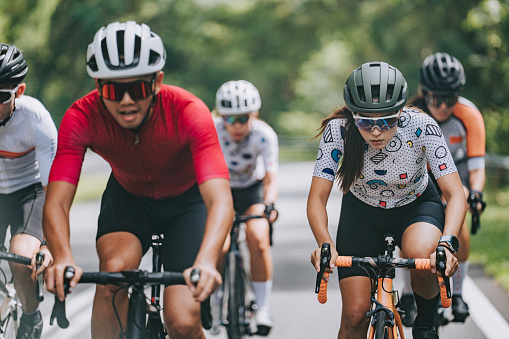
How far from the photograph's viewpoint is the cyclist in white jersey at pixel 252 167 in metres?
7.02

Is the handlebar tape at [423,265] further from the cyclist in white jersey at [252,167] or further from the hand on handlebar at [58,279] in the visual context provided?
the cyclist in white jersey at [252,167]

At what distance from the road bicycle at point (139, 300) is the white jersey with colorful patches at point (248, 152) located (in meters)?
3.07

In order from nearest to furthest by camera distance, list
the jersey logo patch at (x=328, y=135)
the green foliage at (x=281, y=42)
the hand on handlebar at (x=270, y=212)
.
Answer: the jersey logo patch at (x=328, y=135)
the hand on handlebar at (x=270, y=212)
the green foliage at (x=281, y=42)

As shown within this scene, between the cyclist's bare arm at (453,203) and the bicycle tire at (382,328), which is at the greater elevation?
the cyclist's bare arm at (453,203)

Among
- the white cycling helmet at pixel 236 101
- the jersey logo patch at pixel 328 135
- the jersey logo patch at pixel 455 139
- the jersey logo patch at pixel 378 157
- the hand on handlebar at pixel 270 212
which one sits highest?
the white cycling helmet at pixel 236 101

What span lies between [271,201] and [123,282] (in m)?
3.44

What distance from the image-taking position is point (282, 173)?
28109 mm

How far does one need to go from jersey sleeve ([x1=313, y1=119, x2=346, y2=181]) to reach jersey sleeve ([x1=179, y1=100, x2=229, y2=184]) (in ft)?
2.29

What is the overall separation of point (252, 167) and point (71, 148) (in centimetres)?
336

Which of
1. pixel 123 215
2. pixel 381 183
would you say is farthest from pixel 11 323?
pixel 381 183

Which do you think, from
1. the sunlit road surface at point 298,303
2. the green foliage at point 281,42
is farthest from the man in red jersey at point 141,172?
the green foliage at point 281,42

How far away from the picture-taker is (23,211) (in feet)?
17.4

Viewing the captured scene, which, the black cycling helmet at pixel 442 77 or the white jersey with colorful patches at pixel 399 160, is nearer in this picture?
the white jersey with colorful patches at pixel 399 160

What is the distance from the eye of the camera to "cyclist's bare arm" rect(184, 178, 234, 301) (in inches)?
141
